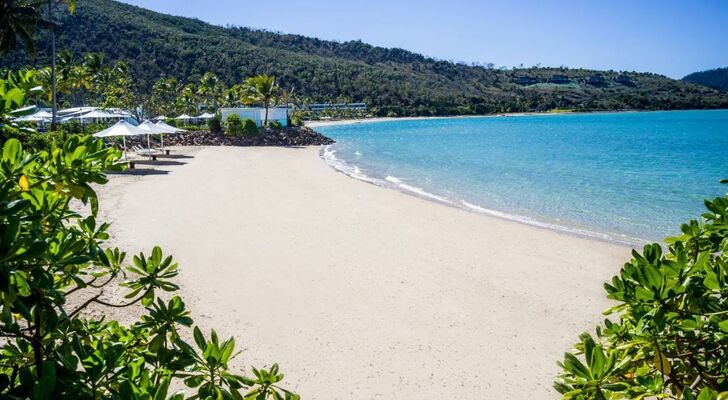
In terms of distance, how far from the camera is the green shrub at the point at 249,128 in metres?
38.6

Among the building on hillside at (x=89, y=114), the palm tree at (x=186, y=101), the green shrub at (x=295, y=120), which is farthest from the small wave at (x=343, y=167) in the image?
the palm tree at (x=186, y=101)

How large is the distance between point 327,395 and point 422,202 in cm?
1204

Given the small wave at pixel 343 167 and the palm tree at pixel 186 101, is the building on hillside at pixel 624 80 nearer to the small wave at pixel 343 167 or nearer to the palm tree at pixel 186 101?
the palm tree at pixel 186 101

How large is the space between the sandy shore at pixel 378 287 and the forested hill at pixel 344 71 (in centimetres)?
5840

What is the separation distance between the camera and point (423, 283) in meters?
8.57

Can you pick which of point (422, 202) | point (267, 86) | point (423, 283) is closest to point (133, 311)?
point (423, 283)

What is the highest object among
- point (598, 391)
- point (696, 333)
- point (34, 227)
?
point (34, 227)

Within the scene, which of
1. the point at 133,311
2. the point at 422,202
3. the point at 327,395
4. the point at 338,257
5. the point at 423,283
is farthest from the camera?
the point at 422,202

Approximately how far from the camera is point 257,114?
43.0 meters

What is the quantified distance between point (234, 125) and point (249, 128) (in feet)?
3.93

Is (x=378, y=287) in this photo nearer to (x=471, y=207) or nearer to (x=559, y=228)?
(x=559, y=228)

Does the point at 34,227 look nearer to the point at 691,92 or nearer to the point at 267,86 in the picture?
the point at 267,86

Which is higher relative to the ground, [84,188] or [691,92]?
[691,92]

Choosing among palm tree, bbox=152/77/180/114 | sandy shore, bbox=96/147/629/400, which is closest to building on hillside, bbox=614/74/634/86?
palm tree, bbox=152/77/180/114
